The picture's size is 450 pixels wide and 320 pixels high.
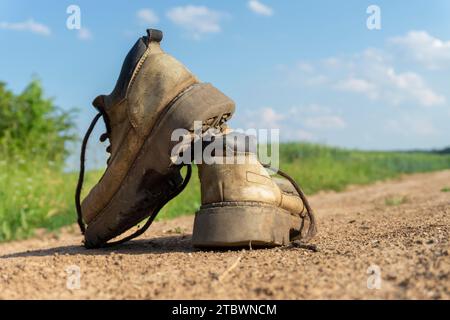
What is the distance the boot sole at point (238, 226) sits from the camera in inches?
96.0

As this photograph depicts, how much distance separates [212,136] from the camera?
8.53ft

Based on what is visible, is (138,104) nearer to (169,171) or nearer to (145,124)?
(145,124)

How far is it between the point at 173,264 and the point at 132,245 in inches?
35.6

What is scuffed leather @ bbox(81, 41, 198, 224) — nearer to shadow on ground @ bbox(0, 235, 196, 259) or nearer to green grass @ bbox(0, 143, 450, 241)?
shadow on ground @ bbox(0, 235, 196, 259)

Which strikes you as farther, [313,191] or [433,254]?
[313,191]

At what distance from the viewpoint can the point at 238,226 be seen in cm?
244

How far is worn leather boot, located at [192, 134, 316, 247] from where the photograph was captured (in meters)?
2.45

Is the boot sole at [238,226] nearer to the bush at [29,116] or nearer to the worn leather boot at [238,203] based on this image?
the worn leather boot at [238,203]

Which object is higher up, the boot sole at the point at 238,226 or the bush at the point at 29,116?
the bush at the point at 29,116

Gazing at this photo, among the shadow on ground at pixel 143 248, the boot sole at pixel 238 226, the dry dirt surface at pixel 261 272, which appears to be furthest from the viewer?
the shadow on ground at pixel 143 248

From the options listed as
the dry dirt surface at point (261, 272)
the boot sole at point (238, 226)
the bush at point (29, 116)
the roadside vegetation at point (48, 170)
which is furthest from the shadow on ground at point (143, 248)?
the bush at point (29, 116)

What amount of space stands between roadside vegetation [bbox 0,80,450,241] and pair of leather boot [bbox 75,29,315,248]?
2.96 meters
